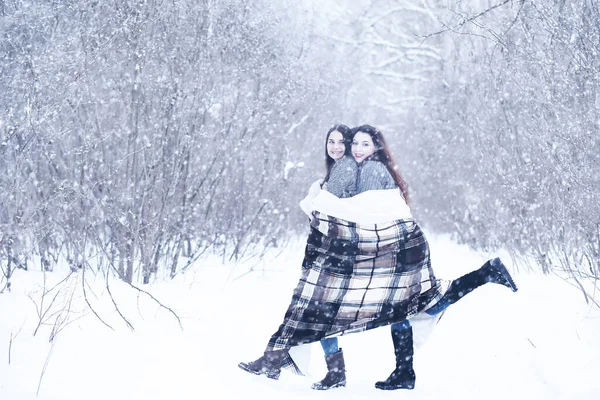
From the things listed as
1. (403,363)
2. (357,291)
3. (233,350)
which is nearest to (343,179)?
(357,291)

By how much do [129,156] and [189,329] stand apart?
184 centimetres

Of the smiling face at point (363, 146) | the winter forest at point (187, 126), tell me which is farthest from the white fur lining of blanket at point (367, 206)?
the winter forest at point (187, 126)

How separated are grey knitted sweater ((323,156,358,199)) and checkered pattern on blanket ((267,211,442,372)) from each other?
0.70 ft

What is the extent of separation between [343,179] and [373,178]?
175 millimetres

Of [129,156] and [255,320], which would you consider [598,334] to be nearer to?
[255,320]

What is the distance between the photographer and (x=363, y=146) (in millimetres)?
3811

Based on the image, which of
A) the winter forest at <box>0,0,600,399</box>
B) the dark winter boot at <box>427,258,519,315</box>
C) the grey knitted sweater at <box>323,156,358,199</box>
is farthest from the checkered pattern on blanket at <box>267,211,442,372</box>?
the winter forest at <box>0,0,600,399</box>

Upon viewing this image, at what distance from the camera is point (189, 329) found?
438 cm

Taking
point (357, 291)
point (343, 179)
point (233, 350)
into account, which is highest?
point (343, 179)

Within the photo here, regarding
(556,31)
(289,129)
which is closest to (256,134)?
(289,129)

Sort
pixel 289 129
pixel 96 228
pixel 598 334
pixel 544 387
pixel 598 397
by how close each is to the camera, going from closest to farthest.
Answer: pixel 598 397, pixel 544 387, pixel 598 334, pixel 96 228, pixel 289 129

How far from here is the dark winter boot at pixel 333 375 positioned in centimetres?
363

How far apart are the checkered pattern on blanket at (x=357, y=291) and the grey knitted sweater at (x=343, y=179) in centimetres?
21

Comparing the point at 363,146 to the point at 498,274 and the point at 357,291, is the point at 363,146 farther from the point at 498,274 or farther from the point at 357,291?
the point at 498,274
